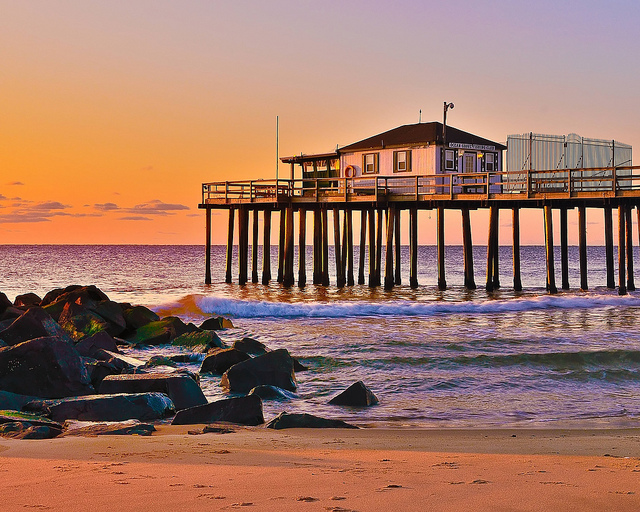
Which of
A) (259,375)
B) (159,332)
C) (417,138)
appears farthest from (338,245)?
(259,375)

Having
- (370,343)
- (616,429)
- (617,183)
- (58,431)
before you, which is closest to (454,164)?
(617,183)

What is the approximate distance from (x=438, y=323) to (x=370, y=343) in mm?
5820

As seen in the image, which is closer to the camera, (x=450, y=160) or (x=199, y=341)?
(x=199, y=341)

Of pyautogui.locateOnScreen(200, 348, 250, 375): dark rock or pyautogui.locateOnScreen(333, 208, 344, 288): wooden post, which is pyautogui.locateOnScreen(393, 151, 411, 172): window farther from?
pyautogui.locateOnScreen(200, 348, 250, 375): dark rock

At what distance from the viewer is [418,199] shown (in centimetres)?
3136

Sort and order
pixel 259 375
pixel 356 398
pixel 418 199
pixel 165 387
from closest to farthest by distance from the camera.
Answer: pixel 165 387 → pixel 356 398 → pixel 259 375 → pixel 418 199

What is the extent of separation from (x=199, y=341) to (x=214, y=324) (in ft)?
13.2

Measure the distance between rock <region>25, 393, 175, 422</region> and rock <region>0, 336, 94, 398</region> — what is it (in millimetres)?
1107

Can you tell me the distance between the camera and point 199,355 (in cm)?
1542

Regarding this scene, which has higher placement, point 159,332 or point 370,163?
point 370,163

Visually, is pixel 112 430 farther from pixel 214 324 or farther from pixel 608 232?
pixel 608 232

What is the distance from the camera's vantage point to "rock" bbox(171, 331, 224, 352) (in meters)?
16.5

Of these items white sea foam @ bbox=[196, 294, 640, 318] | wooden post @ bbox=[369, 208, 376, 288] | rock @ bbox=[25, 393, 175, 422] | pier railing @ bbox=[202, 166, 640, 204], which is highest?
pier railing @ bbox=[202, 166, 640, 204]

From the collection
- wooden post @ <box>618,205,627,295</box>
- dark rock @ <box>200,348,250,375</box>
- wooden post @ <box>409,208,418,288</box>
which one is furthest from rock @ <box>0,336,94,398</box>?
wooden post @ <box>409,208,418,288</box>
